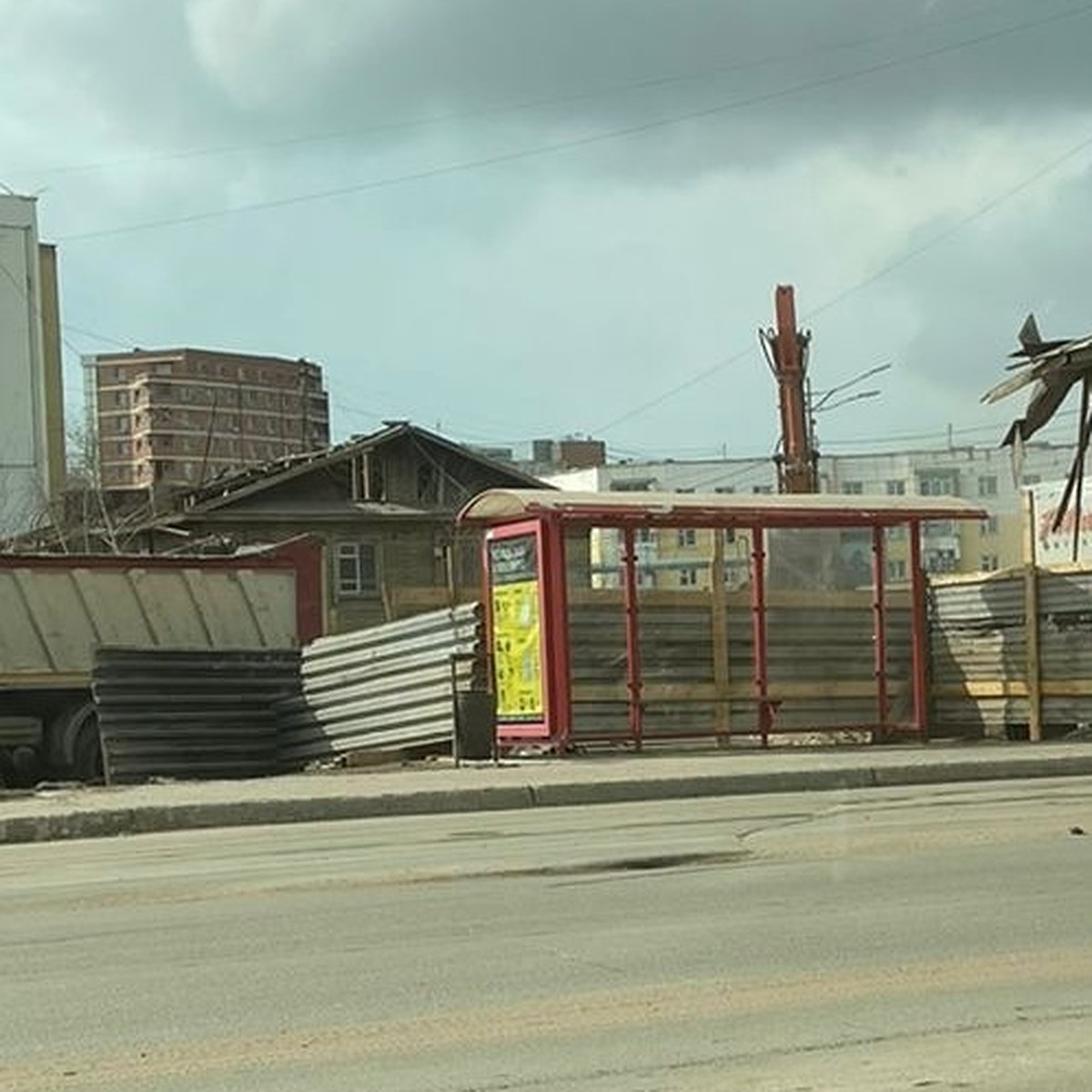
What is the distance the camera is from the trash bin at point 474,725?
64.3 ft

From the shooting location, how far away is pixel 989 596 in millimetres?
22047

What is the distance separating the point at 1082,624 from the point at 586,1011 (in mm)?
15143

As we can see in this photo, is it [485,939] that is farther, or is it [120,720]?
[120,720]

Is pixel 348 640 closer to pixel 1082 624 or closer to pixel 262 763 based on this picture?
pixel 262 763

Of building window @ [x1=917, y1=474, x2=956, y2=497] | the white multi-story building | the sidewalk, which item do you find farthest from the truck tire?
building window @ [x1=917, y1=474, x2=956, y2=497]

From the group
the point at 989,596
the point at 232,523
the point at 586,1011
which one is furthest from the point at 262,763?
the point at 232,523

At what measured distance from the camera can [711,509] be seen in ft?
68.6

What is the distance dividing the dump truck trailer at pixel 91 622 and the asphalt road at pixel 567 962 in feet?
30.7

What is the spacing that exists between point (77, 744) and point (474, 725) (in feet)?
18.8

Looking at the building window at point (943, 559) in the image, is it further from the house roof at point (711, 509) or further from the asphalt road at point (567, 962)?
the asphalt road at point (567, 962)

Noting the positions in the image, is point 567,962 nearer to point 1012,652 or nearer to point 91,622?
point 1012,652

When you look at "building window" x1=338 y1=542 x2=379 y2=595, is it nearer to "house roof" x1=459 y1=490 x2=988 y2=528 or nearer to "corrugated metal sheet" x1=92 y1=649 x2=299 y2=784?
"corrugated metal sheet" x1=92 y1=649 x2=299 y2=784

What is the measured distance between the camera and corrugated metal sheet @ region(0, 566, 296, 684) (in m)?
22.7

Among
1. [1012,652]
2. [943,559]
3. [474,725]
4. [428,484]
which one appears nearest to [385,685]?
[474,725]
